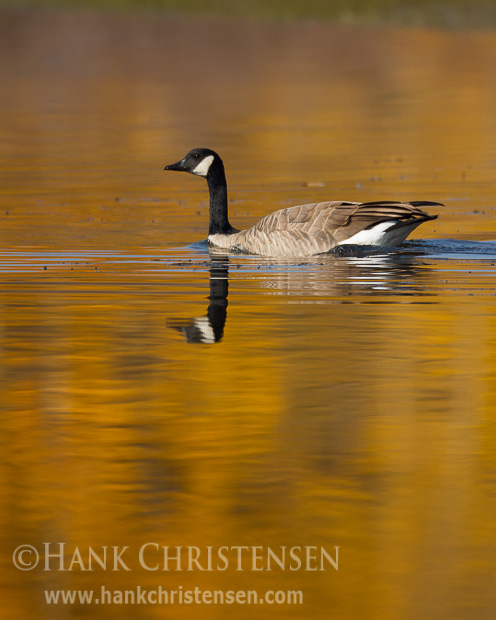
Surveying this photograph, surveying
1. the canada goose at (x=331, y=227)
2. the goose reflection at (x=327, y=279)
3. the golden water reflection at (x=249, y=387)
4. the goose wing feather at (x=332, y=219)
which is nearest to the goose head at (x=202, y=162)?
the golden water reflection at (x=249, y=387)

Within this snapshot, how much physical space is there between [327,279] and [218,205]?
154 inches

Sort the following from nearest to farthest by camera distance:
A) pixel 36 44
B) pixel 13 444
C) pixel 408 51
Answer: pixel 13 444 → pixel 408 51 → pixel 36 44

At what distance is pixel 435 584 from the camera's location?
23.4 feet

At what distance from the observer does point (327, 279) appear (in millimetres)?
15961

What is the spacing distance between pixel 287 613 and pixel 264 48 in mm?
59070

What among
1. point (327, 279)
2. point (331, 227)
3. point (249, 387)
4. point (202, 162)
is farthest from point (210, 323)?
point (202, 162)

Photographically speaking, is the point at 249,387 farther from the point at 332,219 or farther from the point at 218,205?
the point at 218,205

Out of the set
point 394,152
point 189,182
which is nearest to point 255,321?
point 189,182

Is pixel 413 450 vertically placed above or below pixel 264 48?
below

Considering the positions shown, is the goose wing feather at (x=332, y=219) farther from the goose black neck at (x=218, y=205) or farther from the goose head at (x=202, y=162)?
the goose head at (x=202, y=162)

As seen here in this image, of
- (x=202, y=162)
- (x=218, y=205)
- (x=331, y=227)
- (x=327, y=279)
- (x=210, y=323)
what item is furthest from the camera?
(x=202, y=162)

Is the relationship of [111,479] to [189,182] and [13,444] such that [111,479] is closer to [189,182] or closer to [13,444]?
[13,444]

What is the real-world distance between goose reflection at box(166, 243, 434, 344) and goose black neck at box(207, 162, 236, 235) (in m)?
0.73

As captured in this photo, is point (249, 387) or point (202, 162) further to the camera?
point (202, 162)
